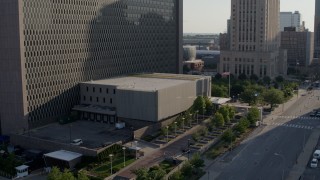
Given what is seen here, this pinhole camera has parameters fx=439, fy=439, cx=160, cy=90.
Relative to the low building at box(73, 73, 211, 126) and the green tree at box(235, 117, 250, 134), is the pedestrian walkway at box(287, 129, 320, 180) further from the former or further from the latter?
the low building at box(73, 73, 211, 126)

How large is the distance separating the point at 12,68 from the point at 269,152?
4973 centimetres

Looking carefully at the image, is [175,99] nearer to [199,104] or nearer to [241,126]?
[199,104]

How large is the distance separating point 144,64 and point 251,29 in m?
62.8

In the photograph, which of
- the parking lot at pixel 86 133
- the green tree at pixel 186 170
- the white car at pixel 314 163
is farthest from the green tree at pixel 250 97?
the green tree at pixel 186 170

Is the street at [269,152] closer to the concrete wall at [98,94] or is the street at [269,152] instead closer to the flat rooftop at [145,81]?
the flat rooftop at [145,81]

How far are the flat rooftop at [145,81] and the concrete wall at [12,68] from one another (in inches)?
733

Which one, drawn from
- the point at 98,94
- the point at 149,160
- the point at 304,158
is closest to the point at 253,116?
the point at 304,158

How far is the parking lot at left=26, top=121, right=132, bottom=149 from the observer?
256ft

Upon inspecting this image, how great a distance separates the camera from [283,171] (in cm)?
6600

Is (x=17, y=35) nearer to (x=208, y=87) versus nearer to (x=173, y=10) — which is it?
(x=208, y=87)

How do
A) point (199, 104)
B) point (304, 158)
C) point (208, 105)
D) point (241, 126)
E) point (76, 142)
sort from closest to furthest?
point (304, 158) → point (76, 142) → point (241, 126) → point (199, 104) → point (208, 105)

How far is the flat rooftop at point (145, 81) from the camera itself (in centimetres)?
9088

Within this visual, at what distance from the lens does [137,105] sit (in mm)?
87062

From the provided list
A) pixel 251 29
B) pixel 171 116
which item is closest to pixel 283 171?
pixel 171 116
